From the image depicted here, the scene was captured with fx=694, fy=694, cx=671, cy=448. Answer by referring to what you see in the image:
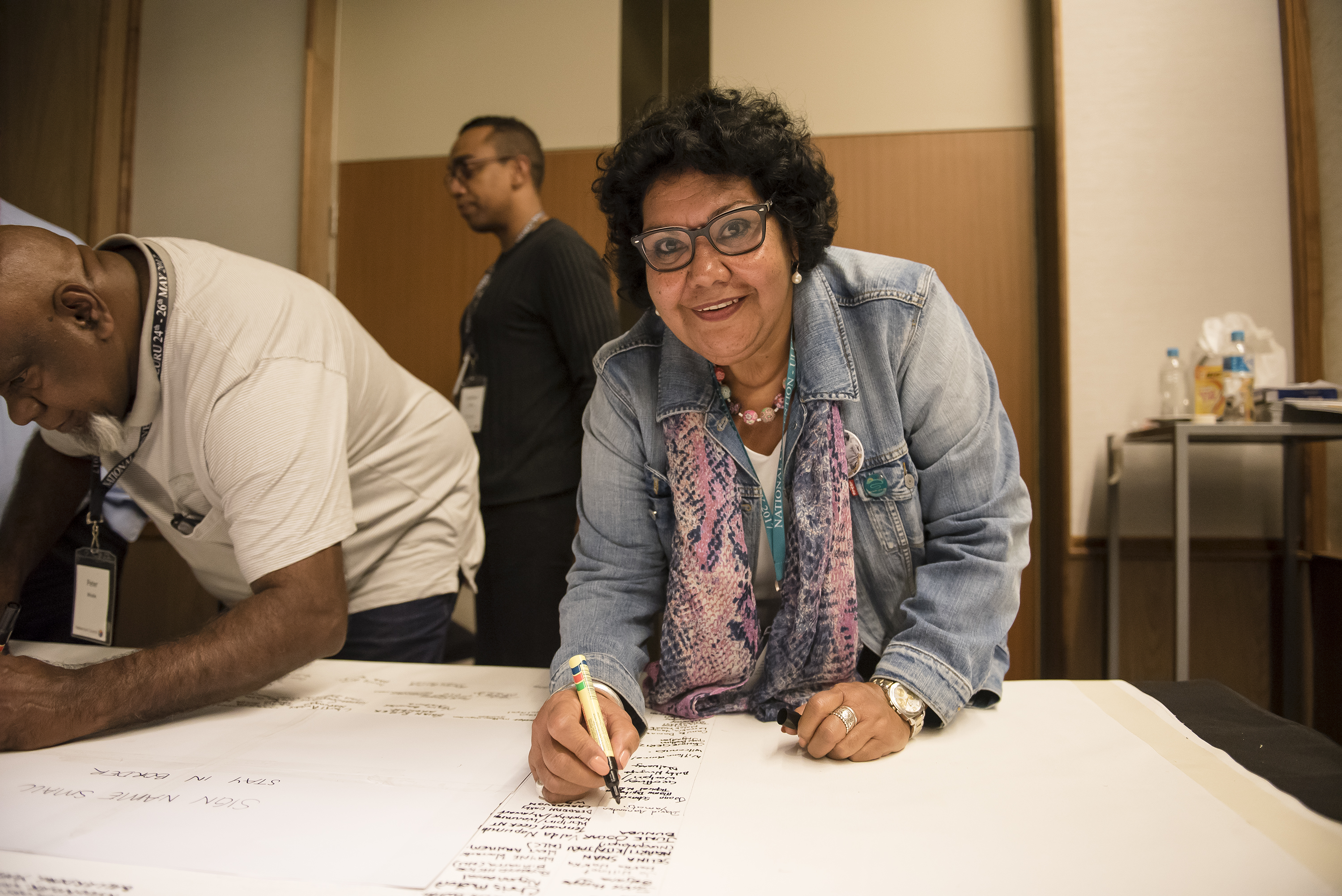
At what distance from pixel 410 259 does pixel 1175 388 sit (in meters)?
2.67

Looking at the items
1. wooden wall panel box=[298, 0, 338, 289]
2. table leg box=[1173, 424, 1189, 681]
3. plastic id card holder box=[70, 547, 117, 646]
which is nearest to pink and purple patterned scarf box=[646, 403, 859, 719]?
plastic id card holder box=[70, 547, 117, 646]

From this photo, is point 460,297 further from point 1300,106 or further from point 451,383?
point 1300,106

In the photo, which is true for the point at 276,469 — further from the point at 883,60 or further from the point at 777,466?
the point at 883,60

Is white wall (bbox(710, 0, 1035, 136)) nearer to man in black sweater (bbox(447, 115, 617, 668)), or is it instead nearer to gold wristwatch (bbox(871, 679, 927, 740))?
man in black sweater (bbox(447, 115, 617, 668))

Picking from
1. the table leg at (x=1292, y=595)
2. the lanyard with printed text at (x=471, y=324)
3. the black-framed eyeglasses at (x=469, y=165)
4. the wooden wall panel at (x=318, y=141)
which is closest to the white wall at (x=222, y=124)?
the wooden wall panel at (x=318, y=141)

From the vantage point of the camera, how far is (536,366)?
183 centimetres

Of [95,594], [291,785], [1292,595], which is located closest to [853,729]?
[291,785]

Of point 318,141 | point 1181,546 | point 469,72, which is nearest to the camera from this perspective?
point 1181,546

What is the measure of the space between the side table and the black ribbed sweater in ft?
4.83

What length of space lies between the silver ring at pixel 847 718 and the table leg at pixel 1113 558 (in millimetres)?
1720

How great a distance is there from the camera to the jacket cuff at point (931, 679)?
0.79 meters

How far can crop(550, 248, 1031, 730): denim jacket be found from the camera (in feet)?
2.77

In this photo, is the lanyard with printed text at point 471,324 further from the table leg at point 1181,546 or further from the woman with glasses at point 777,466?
the table leg at point 1181,546

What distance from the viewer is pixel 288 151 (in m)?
2.47
